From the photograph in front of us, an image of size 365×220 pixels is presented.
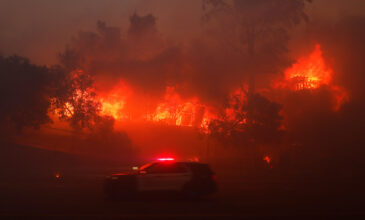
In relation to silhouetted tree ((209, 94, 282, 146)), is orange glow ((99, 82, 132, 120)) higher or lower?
higher

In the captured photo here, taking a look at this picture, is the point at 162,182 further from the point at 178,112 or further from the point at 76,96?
the point at 178,112

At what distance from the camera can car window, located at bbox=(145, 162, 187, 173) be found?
55.1ft

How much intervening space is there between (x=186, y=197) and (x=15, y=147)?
30.2 meters

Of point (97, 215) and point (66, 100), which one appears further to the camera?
point (66, 100)

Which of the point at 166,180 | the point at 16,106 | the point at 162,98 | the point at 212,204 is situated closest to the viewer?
the point at 212,204

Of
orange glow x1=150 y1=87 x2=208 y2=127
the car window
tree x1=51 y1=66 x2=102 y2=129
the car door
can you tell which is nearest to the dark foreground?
the car door

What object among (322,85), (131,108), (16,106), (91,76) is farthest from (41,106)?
(322,85)

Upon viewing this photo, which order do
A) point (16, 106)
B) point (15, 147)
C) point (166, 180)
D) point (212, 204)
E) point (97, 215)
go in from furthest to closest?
1. point (16, 106)
2. point (15, 147)
3. point (166, 180)
4. point (212, 204)
5. point (97, 215)

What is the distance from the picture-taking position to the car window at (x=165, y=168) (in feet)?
55.1

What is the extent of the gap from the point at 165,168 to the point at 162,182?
0.60 meters

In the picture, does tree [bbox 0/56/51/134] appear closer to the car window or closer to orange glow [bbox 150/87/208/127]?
orange glow [bbox 150/87/208/127]

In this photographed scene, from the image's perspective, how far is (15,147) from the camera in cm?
4184

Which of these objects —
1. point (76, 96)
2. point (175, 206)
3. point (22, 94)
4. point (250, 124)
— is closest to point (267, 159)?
point (250, 124)

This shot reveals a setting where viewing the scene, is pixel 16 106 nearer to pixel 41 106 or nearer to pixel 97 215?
pixel 41 106
